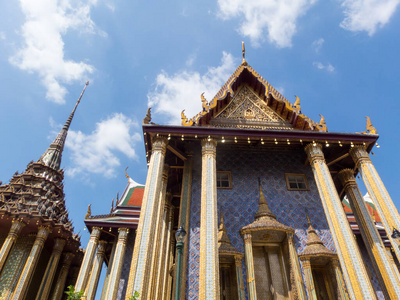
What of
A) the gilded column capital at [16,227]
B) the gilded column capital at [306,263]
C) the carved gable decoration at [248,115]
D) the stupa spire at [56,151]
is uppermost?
the stupa spire at [56,151]

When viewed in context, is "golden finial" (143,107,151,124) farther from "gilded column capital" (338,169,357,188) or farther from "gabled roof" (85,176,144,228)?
"gilded column capital" (338,169,357,188)

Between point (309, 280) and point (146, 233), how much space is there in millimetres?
5242

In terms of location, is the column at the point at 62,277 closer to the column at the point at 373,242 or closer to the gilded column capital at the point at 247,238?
the gilded column capital at the point at 247,238

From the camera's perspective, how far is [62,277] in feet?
67.9

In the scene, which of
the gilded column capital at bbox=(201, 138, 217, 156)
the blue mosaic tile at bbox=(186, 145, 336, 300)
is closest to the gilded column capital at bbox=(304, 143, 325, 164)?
the blue mosaic tile at bbox=(186, 145, 336, 300)

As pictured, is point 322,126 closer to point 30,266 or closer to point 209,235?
point 209,235

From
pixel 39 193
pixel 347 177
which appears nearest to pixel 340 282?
pixel 347 177

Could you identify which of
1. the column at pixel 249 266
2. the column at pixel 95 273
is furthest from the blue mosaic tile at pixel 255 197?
the column at pixel 95 273

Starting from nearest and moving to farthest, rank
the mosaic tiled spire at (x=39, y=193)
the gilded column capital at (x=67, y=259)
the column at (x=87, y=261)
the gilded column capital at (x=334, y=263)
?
the gilded column capital at (x=334, y=263) < the column at (x=87, y=261) < the mosaic tiled spire at (x=39, y=193) < the gilded column capital at (x=67, y=259)

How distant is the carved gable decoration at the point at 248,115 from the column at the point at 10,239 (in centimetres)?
1388

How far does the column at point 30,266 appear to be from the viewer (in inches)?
631

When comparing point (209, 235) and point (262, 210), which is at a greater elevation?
point (262, 210)

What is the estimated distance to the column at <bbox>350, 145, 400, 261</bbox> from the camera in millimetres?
8359

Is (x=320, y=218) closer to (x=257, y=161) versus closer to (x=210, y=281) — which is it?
(x=257, y=161)
